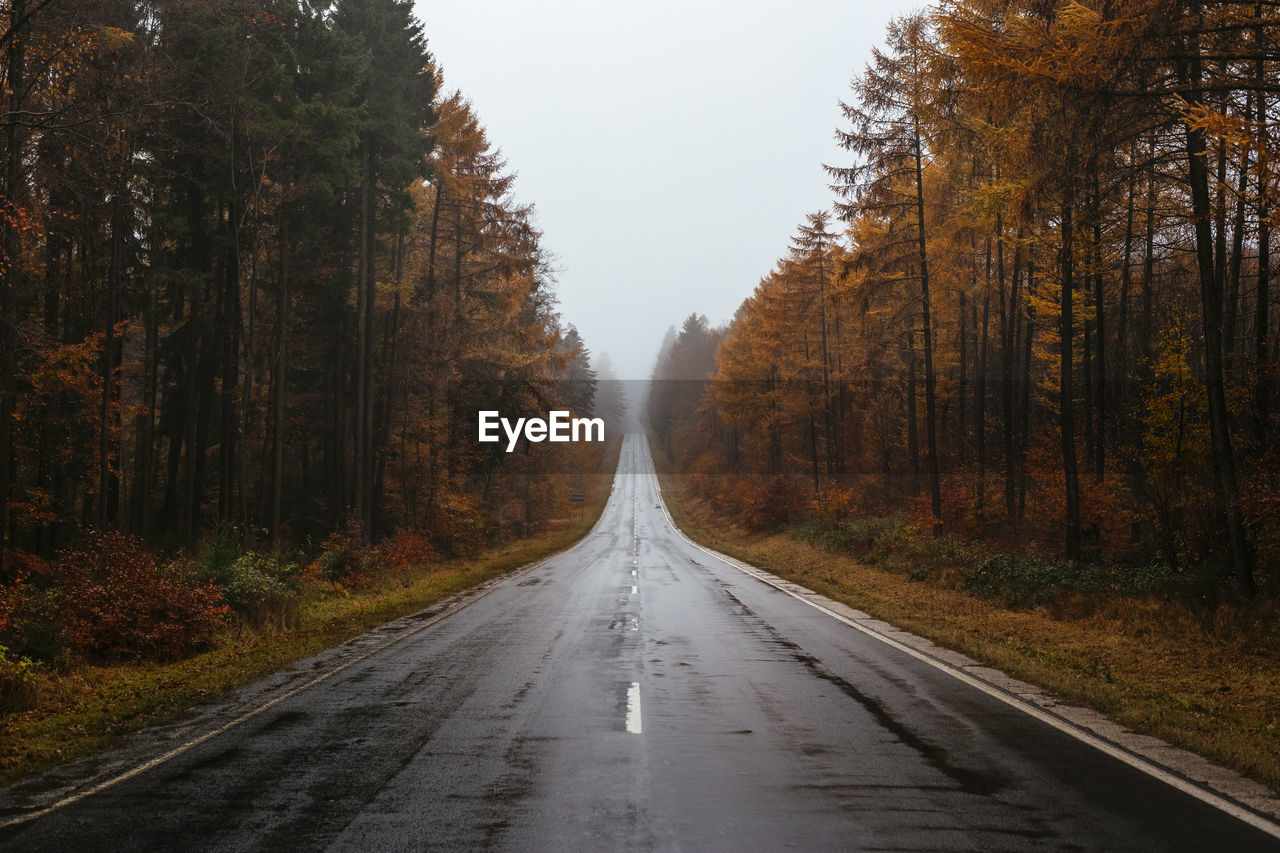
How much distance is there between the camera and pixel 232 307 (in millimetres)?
27359

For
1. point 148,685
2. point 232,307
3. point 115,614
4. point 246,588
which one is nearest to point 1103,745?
point 148,685

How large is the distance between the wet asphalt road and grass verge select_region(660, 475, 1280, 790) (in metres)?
1.16

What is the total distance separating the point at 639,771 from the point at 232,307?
25.0m

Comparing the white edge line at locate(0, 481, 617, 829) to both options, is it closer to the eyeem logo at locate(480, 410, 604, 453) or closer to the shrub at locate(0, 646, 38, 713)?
the shrub at locate(0, 646, 38, 713)

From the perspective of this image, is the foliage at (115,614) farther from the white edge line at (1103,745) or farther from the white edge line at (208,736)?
the white edge line at (1103,745)

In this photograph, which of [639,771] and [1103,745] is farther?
[1103,745]

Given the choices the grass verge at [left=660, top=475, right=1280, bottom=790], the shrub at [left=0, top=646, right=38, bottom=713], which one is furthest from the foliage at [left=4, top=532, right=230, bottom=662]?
the grass verge at [left=660, top=475, right=1280, bottom=790]

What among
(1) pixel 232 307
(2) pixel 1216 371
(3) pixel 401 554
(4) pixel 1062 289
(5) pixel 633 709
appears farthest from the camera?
(3) pixel 401 554

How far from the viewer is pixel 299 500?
3897cm

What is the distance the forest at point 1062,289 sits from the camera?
12.5 meters

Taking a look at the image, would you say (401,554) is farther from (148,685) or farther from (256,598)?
(148,685)

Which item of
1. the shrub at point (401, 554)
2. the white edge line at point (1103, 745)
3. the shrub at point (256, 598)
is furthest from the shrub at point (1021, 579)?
the shrub at point (401, 554)

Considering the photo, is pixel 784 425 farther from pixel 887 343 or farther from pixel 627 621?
pixel 627 621

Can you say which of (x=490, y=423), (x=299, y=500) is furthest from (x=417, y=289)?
(x=299, y=500)
